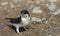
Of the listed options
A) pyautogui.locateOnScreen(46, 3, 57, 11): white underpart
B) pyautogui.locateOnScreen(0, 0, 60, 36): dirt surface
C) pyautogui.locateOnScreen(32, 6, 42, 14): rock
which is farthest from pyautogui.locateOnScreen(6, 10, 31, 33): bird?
pyautogui.locateOnScreen(46, 3, 57, 11): white underpart

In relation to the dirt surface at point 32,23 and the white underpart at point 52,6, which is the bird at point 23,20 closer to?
the dirt surface at point 32,23

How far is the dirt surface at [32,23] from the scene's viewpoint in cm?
566

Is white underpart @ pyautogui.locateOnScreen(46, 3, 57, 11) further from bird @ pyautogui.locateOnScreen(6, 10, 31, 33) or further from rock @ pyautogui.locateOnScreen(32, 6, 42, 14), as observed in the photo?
bird @ pyautogui.locateOnScreen(6, 10, 31, 33)

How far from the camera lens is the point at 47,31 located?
5711 millimetres

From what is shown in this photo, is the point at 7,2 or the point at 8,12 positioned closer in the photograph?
the point at 8,12

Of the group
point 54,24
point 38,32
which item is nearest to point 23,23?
point 38,32

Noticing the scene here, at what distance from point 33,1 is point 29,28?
1590 mm

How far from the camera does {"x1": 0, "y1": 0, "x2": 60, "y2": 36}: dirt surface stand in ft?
18.6

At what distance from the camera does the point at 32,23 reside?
6.08 metres

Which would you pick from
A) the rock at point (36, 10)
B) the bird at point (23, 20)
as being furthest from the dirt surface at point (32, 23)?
the bird at point (23, 20)

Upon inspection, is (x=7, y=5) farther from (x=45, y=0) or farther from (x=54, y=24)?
(x=54, y=24)

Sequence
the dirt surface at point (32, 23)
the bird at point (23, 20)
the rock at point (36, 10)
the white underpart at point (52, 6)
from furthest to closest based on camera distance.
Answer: the white underpart at point (52, 6) → the rock at point (36, 10) → the dirt surface at point (32, 23) → the bird at point (23, 20)

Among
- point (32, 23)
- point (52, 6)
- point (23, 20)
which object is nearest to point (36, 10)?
point (52, 6)

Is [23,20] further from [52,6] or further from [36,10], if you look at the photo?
[52,6]
